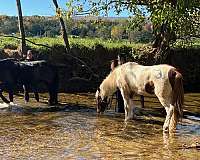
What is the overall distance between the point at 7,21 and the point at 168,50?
2729cm

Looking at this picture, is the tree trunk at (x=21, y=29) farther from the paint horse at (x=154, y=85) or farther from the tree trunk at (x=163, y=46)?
the paint horse at (x=154, y=85)

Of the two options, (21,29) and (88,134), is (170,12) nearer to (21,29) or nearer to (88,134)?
(88,134)

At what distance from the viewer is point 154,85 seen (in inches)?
424

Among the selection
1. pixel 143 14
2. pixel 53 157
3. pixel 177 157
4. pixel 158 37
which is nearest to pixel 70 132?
pixel 53 157

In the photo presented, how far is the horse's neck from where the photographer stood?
12773mm

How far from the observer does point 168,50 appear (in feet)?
52.1

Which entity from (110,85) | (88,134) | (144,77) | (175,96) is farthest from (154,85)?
(110,85)

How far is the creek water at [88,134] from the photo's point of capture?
8273 mm

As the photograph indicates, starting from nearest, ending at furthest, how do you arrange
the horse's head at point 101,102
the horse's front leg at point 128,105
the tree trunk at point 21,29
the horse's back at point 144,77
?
the horse's back at point 144,77
the horse's front leg at point 128,105
the horse's head at point 101,102
the tree trunk at point 21,29

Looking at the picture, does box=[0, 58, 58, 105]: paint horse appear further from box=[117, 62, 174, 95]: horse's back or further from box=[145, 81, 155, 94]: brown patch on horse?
box=[145, 81, 155, 94]: brown patch on horse

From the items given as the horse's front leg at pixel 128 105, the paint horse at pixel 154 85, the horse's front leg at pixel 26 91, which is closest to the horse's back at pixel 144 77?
the paint horse at pixel 154 85

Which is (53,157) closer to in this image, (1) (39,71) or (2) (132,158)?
(2) (132,158)

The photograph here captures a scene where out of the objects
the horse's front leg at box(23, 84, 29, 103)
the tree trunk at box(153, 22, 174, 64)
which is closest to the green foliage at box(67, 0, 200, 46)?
the tree trunk at box(153, 22, 174, 64)

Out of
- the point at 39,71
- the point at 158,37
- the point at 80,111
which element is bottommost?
the point at 80,111
